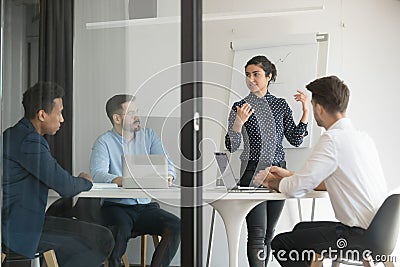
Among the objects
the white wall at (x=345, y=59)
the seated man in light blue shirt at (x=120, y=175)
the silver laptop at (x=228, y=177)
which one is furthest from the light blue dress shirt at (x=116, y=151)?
the white wall at (x=345, y=59)

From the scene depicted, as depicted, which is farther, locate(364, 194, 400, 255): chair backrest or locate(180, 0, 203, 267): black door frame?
locate(180, 0, 203, 267): black door frame

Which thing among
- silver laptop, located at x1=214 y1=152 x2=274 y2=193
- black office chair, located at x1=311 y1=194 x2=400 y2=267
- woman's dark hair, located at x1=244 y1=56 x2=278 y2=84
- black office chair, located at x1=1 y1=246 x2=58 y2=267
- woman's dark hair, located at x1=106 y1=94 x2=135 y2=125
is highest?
woman's dark hair, located at x1=244 y1=56 x2=278 y2=84

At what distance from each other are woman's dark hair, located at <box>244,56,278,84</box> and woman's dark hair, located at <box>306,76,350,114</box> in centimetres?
82

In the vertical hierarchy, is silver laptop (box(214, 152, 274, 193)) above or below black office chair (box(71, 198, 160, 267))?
above

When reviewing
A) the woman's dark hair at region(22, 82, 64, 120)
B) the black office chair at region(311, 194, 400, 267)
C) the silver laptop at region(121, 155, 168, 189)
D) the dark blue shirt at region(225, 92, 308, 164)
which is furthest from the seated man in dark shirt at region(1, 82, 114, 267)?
the black office chair at region(311, 194, 400, 267)

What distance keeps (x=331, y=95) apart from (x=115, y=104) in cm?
91

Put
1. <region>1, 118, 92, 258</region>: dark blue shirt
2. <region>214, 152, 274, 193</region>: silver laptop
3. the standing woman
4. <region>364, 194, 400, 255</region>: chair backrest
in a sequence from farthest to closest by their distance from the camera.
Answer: the standing woman, <region>214, 152, 274, 193</region>: silver laptop, <region>1, 118, 92, 258</region>: dark blue shirt, <region>364, 194, 400, 255</region>: chair backrest

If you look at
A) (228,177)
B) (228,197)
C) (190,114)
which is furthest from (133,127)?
(228,177)

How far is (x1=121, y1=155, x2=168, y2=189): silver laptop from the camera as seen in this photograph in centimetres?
236

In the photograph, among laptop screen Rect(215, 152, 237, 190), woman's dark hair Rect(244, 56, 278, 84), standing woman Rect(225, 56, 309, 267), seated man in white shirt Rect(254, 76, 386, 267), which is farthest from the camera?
woman's dark hair Rect(244, 56, 278, 84)

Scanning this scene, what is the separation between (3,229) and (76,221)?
328 mm

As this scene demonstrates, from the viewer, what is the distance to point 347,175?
2.32m

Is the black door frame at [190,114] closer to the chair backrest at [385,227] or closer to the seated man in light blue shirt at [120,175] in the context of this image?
the seated man in light blue shirt at [120,175]

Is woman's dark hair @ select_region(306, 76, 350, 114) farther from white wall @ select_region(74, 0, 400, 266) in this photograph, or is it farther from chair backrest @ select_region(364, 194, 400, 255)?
white wall @ select_region(74, 0, 400, 266)
